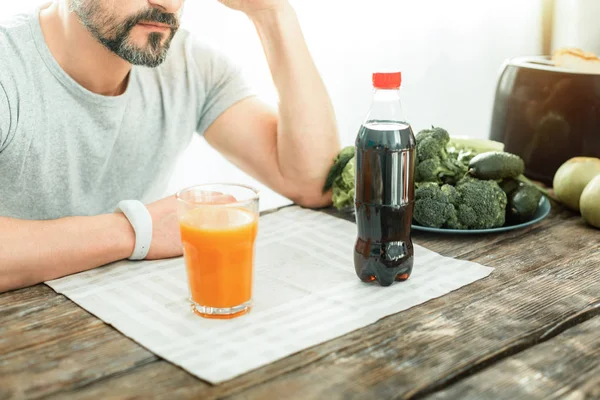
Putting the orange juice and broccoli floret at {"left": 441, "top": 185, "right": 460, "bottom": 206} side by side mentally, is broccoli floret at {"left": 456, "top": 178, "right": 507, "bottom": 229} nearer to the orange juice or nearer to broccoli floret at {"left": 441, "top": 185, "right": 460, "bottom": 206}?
broccoli floret at {"left": 441, "top": 185, "right": 460, "bottom": 206}

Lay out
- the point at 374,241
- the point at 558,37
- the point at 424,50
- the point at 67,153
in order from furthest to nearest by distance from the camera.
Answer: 1. the point at 558,37
2. the point at 424,50
3. the point at 67,153
4. the point at 374,241

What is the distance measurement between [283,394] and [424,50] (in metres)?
1.88

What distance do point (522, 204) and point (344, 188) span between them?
1.20ft

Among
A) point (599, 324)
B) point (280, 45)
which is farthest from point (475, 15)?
point (599, 324)

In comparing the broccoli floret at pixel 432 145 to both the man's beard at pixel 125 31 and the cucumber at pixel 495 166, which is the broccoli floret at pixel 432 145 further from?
the man's beard at pixel 125 31

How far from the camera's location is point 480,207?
1.27 m

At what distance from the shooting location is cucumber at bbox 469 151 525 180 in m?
→ 1.34

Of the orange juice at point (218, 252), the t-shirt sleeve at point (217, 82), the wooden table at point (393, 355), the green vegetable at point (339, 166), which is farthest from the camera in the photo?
the t-shirt sleeve at point (217, 82)

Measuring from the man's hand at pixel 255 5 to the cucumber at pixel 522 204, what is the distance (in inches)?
25.3

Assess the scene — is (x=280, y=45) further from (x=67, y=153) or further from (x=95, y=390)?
(x=95, y=390)

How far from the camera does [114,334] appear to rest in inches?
35.1

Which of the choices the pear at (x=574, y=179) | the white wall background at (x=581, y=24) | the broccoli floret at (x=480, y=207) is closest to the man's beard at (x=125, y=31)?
the broccoli floret at (x=480, y=207)

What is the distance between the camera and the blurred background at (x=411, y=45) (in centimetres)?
205

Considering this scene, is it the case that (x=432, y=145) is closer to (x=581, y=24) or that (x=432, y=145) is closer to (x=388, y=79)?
(x=388, y=79)
